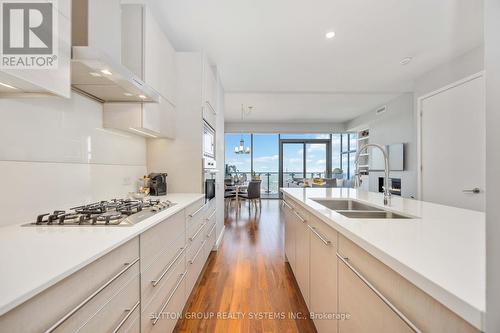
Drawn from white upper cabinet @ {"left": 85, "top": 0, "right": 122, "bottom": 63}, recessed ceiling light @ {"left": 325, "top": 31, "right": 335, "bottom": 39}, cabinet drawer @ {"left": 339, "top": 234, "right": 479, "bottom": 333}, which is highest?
recessed ceiling light @ {"left": 325, "top": 31, "right": 335, "bottom": 39}

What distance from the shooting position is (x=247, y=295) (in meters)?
2.05

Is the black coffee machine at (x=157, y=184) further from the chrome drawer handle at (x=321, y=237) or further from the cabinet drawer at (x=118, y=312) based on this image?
the chrome drawer handle at (x=321, y=237)

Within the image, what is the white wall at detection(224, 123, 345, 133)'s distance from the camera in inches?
305

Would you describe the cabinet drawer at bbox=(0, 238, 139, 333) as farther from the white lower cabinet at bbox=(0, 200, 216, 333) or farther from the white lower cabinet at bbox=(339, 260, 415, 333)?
the white lower cabinet at bbox=(339, 260, 415, 333)

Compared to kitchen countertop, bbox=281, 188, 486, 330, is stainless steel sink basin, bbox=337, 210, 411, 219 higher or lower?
lower

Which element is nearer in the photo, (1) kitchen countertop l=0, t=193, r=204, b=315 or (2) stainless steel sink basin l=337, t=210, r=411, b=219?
(1) kitchen countertop l=0, t=193, r=204, b=315

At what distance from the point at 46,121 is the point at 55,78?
0.49 metres

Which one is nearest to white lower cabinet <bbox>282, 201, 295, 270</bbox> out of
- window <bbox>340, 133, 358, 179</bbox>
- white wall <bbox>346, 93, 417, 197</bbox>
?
white wall <bbox>346, 93, 417, 197</bbox>

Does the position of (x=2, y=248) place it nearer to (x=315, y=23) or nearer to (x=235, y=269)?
(x=235, y=269)

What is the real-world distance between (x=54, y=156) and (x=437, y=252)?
1.95 meters

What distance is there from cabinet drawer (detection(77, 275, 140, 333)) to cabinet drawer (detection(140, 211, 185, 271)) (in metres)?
0.12

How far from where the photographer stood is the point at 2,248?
2.64 feet

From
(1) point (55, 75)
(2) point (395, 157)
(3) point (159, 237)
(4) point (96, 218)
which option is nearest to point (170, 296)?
(3) point (159, 237)

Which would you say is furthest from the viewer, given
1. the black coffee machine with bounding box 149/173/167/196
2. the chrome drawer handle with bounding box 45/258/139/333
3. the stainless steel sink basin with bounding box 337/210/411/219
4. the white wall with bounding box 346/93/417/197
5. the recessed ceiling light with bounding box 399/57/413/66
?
the white wall with bounding box 346/93/417/197
